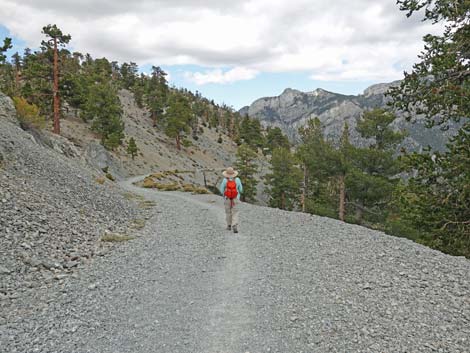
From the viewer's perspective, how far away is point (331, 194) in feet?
133

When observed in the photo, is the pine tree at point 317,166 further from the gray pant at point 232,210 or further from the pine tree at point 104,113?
the pine tree at point 104,113

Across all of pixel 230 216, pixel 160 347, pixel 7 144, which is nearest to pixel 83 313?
pixel 160 347

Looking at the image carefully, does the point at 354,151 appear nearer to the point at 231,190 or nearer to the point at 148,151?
the point at 231,190

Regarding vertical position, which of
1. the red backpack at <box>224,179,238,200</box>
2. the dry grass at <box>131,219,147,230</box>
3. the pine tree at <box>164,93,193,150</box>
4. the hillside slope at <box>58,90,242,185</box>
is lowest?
the dry grass at <box>131,219,147,230</box>

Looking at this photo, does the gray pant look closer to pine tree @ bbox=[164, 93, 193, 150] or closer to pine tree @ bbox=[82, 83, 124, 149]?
pine tree @ bbox=[82, 83, 124, 149]

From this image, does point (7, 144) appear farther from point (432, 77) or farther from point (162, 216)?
point (432, 77)

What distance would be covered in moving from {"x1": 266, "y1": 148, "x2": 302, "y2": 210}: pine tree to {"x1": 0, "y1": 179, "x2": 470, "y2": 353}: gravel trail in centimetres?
3344

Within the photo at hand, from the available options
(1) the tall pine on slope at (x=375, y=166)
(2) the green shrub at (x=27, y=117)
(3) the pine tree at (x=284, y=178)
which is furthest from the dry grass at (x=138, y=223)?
(3) the pine tree at (x=284, y=178)

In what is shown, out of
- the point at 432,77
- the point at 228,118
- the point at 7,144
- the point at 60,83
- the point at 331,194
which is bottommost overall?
the point at 331,194

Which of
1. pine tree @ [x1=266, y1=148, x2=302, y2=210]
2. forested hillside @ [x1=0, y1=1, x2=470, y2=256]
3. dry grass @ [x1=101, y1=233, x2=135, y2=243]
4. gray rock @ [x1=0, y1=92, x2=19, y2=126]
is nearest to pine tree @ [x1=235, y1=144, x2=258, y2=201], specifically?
forested hillside @ [x1=0, y1=1, x2=470, y2=256]

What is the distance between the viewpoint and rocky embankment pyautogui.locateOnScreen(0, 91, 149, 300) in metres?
7.63

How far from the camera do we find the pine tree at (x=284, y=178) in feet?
145

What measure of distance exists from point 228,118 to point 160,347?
415ft

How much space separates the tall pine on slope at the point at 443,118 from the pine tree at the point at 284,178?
31253 millimetres
